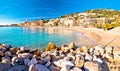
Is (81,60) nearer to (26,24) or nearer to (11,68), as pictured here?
(11,68)

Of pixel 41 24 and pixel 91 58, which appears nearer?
pixel 91 58

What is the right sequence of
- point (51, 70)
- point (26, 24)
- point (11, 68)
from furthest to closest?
→ 1. point (26, 24)
2. point (51, 70)
3. point (11, 68)

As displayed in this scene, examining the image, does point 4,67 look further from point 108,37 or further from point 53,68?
point 108,37

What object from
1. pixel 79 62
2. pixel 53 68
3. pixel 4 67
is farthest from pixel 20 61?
pixel 79 62

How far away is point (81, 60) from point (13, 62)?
2886mm

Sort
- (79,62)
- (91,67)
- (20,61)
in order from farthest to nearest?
(20,61) → (79,62) → (91,67)

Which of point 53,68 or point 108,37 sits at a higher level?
point 53,68

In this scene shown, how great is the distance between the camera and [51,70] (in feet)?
30.0

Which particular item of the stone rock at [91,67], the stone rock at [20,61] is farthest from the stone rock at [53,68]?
the stone rock at [20,61]

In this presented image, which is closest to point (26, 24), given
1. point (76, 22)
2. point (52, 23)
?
point (52, 23)

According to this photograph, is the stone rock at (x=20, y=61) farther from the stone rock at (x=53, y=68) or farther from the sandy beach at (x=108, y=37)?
the sandy beach at (x=108, y=37)

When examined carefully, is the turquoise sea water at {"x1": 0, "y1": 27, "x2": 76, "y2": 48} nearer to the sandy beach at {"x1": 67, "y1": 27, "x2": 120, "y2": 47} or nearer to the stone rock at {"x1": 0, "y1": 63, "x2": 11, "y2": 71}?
the sandy beach at {"x1": 67, "y1": 27, "x2": 120, "y2": 47}

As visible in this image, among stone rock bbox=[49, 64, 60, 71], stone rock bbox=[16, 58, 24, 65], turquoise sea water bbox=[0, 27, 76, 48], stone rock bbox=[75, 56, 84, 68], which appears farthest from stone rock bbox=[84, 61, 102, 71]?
turquoise sea water bbox=[0, 27, 76, 48]

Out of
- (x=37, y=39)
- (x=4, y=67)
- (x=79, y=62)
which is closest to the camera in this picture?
(x=4, y=67)
